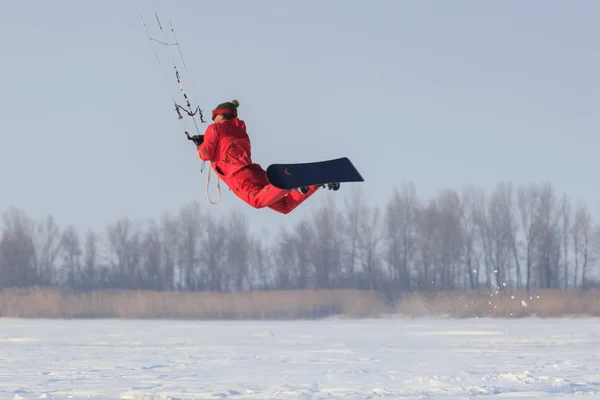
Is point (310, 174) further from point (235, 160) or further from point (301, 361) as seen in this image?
point (301, 361)

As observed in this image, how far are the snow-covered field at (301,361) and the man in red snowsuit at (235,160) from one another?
191 inches

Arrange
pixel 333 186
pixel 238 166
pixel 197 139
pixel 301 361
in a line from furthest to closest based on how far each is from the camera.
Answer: pixel 301 361
pixel 197 139
pixel 238 166
pixel 333 186

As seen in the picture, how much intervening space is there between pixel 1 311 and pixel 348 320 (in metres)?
10.7

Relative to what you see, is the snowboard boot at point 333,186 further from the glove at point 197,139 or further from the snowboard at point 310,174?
the glove at point 197,139

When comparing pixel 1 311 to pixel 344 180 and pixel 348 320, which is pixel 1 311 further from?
pixel 344 180

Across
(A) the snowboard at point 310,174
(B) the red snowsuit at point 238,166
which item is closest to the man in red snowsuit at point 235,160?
(B) the red snowsuit at point 238,166

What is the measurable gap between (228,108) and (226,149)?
1.22 feet

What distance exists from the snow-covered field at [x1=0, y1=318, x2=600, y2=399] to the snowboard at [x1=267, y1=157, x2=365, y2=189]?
5310mm

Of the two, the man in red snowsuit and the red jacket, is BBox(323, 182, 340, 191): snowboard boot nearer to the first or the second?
the man in red snowsuit

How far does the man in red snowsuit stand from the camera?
8664mm

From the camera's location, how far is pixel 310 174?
8.31 metres

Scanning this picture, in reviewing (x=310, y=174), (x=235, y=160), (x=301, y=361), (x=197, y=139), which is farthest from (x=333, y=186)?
(x=301, y=361)

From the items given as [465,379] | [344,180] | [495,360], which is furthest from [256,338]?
[344,180]

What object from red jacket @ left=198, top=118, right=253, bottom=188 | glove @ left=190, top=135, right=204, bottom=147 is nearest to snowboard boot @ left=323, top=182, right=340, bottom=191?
red jacket @ left=198, top=118, right=253, bottom=188
